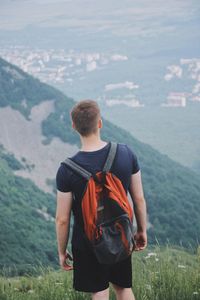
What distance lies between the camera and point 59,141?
70188mm

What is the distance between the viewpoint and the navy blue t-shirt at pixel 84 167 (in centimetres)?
324

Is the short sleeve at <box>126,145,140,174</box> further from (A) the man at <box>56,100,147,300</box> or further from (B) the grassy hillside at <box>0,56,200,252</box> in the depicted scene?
(B) the grassy hillside at <box>0,56,200,252</box>

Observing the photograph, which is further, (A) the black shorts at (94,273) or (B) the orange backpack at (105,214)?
(A) the black shorts at (94,273)

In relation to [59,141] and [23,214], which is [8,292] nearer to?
[23,214]

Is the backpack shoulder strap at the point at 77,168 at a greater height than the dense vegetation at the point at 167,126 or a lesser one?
greater

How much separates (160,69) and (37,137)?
90821 mm

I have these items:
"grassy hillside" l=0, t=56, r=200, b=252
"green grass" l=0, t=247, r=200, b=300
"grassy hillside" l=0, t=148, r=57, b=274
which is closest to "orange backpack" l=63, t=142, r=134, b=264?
"green grass" l=0, t=247, r=200, b=300

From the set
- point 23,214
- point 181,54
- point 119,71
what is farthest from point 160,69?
point 23,214

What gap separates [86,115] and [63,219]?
58 centimetres

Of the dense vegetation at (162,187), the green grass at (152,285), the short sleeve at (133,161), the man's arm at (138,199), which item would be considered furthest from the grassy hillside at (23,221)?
the short sleeve at (133,161)

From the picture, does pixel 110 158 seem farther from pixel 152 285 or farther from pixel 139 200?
pixel 152 285

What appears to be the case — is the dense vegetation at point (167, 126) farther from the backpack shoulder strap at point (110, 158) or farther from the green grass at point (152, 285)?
the backpack shoulder strap at point (110, 158)

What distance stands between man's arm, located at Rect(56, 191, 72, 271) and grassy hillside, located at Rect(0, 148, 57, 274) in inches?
933

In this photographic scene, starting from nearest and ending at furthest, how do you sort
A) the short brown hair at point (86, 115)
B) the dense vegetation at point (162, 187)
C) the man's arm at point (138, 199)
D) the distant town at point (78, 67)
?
the short brown hair at point (86, 115) < the man's arm at point (138, 199) < the dense vegetation at point (162, 187) < the distant town at point (78, 67)
